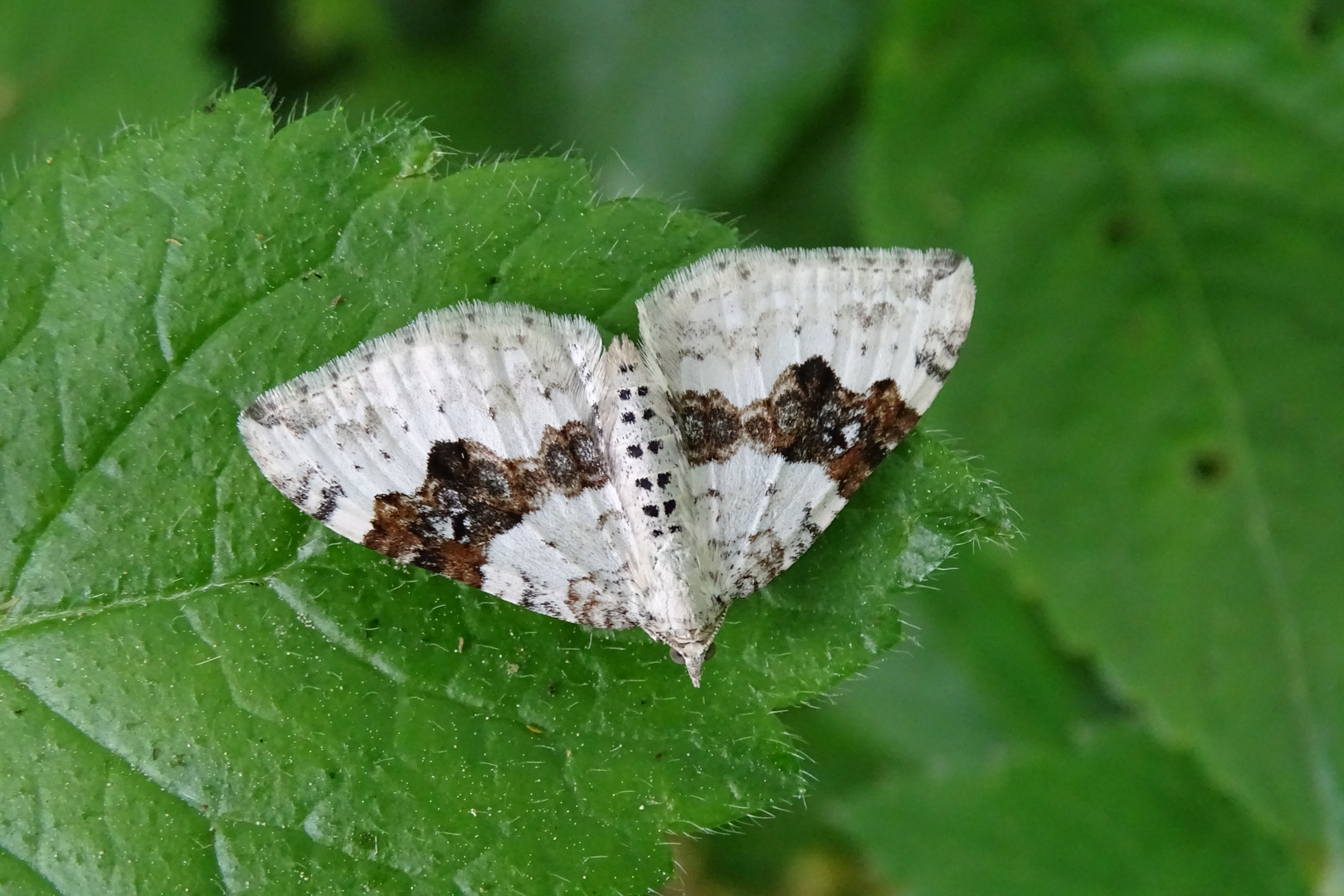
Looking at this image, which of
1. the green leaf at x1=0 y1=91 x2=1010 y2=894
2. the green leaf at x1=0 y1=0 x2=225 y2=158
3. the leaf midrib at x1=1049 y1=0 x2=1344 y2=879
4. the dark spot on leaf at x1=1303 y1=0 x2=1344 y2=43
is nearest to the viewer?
the green leaf at x1=0 y1=91 x2=1010 y2=894

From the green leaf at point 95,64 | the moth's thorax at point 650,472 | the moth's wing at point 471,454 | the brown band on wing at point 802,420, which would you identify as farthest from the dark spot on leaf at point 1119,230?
the green leaf at point 95,64

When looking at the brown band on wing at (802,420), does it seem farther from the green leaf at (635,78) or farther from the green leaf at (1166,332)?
the green leaf at (635,78)

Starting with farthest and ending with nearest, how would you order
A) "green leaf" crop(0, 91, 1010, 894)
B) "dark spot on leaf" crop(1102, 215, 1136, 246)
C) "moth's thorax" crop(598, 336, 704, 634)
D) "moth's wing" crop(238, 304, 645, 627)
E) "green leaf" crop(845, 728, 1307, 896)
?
"green leaf" crop(845, 728, 1307, 896) < "dark spot on leaf" crop(1102, 215, 1136, 246) < "moth's thorax" crop(598, 336, 704, 634) < "moth's wing" crop(238, 304, 645, 627) < "green leaf" crop(0, 91, 1010, 894)

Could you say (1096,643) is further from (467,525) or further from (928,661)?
(467,525)

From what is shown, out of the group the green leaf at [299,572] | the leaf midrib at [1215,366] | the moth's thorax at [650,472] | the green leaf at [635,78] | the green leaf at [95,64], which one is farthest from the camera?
the green leaf at [635,78]

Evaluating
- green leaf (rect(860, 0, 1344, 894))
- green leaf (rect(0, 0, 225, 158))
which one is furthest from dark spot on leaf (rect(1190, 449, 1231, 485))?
green leaf (rect(0, 0, 225, 158))

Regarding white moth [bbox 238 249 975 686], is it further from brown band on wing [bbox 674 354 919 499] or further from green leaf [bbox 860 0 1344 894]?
green leaf [bbox 860 0 1344 894]
